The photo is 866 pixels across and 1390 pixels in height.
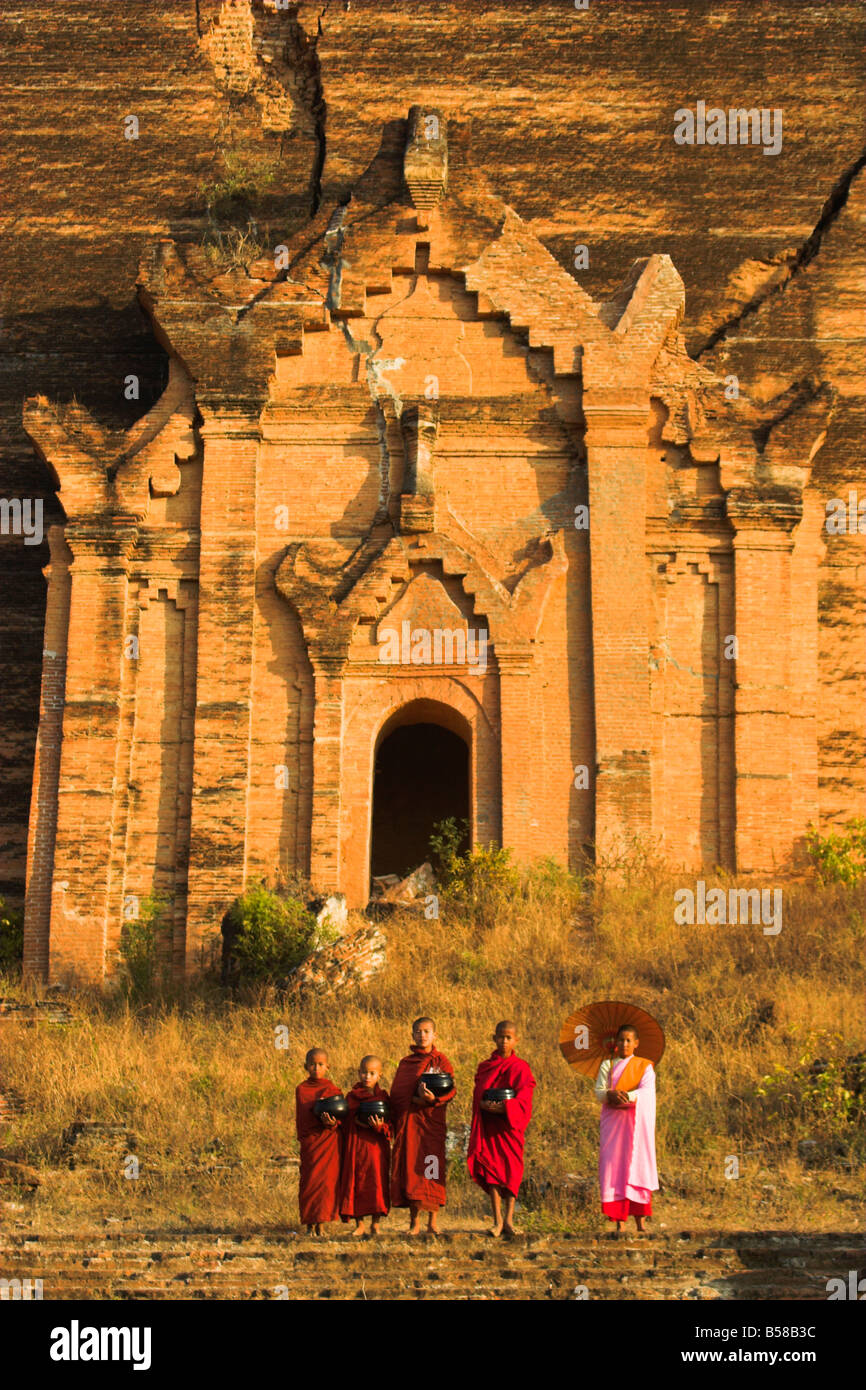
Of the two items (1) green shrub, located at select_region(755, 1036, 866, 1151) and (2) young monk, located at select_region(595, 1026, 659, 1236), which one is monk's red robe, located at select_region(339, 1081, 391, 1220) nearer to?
(2) young monk, located at select_region(595, 1026, 659, 1236)

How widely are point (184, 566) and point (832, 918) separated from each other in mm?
7376

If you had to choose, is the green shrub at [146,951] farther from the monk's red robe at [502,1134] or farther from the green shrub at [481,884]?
the monk's red robe at [502,1134]

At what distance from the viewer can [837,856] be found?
65.5 feet

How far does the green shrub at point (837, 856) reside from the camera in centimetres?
1984

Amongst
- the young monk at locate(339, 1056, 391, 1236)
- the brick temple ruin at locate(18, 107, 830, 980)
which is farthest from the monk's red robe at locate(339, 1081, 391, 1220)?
the brick temple ruin at locate(18, 107, 830, 980)

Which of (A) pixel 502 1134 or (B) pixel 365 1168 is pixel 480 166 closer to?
(A) pixel 502 1134

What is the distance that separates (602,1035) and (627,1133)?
0.66m

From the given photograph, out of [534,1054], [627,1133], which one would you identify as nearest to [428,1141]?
[627,1133]

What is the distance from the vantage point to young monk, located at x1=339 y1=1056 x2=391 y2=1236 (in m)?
13.1

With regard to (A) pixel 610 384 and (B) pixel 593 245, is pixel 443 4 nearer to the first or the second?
(B) pixel 593 245

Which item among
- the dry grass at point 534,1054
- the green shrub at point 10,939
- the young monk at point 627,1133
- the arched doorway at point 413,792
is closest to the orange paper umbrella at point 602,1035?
the young monk at point 627,1133

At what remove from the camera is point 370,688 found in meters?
20.5

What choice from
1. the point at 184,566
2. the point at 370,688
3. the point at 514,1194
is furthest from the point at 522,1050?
the point at 184,566

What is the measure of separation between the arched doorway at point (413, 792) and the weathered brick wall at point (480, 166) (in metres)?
5.24
